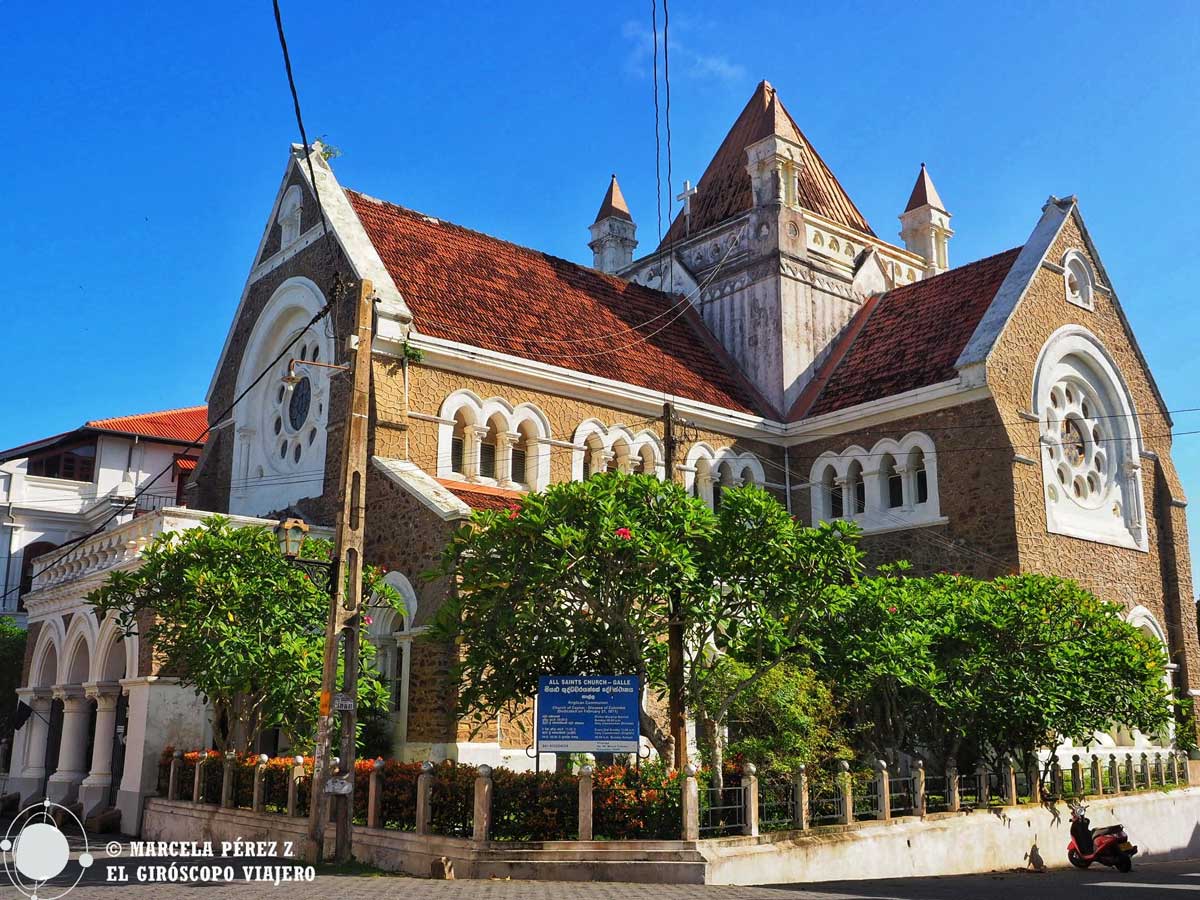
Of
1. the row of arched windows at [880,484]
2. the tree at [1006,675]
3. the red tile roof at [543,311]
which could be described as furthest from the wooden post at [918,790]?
the red tile roof at [543,311]

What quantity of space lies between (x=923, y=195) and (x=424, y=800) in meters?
27.7

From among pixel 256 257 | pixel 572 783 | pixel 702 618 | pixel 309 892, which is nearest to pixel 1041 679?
pixel 702 618

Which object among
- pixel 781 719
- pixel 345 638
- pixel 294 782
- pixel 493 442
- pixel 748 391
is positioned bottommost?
pixel 294 782

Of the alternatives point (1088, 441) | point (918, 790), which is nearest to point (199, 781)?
point (918, 790)

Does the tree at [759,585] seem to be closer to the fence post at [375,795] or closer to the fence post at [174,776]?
the fence post at [375,795]

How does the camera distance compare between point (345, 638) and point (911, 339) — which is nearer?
point (345, 638)

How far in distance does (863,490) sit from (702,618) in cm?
1294

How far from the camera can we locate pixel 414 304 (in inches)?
929

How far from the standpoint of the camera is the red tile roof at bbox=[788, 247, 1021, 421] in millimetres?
26906

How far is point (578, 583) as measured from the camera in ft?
49.4

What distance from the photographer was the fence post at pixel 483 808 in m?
13.7

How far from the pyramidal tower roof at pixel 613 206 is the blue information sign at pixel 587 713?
82.2ft

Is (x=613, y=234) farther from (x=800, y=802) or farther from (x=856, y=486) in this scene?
(x=800, y=802)

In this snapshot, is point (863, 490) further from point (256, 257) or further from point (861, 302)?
point (256, 257)
